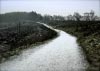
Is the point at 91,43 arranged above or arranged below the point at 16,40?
above

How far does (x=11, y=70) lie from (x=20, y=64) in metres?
1.79

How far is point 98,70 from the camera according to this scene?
37.1 feet

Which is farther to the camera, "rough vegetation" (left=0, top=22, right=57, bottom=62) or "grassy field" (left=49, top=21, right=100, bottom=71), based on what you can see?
"rough vegetation" (left=0, top=22, right=57, bottom=62)

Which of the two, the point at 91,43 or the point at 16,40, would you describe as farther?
the point at 16,40

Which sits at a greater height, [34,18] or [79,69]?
[79,69]

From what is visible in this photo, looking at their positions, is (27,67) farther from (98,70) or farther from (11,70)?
(98,70)

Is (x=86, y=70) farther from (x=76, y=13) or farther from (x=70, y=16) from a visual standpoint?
(x=70, y=16)

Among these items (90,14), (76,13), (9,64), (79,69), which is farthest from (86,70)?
(76,13)

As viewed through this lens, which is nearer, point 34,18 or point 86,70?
point 86,70

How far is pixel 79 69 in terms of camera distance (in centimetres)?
1212

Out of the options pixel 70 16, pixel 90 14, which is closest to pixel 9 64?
pixel 90 14

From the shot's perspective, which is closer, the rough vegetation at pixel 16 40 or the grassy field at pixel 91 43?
the grassy field at pixel 91 43

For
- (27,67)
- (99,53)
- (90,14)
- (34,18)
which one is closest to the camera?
(27,67)

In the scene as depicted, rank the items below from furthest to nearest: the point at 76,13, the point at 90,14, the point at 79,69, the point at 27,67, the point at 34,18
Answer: the point at 34,18 → the point at 76,13 → the point at 90,14 → the point at 27,67 → the point at 79,69
